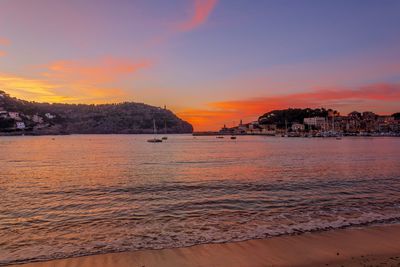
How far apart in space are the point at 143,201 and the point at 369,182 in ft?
53.7

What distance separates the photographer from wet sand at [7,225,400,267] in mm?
8820

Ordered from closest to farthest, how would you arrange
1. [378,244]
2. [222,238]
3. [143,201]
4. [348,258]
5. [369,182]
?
1. [348,258]
2. [378,244]
3. [222,238]
4. [143,201]
5. [369,182]

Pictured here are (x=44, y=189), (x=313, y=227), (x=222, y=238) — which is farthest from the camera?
(x=44, y=189)

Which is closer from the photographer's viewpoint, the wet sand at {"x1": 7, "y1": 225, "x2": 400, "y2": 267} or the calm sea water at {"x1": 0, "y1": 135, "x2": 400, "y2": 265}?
the wet sand at {"x1": 7, "y1": 225, "x2": 400, "y2": 267}

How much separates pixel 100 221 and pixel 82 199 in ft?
18.9

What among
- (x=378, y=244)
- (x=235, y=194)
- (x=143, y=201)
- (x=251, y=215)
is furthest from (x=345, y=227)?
(x=143, y=201)

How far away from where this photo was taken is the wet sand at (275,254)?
28.9 feet

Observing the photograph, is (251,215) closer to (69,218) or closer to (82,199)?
(69,218)

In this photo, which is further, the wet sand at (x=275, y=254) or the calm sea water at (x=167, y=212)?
the calm sea water at (x=167, y=212)

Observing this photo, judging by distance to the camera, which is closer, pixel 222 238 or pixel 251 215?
pixel 222 238

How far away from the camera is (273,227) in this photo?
1257 centimetres

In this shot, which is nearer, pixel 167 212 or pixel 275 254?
pixel 275 254

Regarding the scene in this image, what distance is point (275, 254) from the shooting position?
31.3ft

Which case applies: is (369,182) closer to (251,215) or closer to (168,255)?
(251,215)
